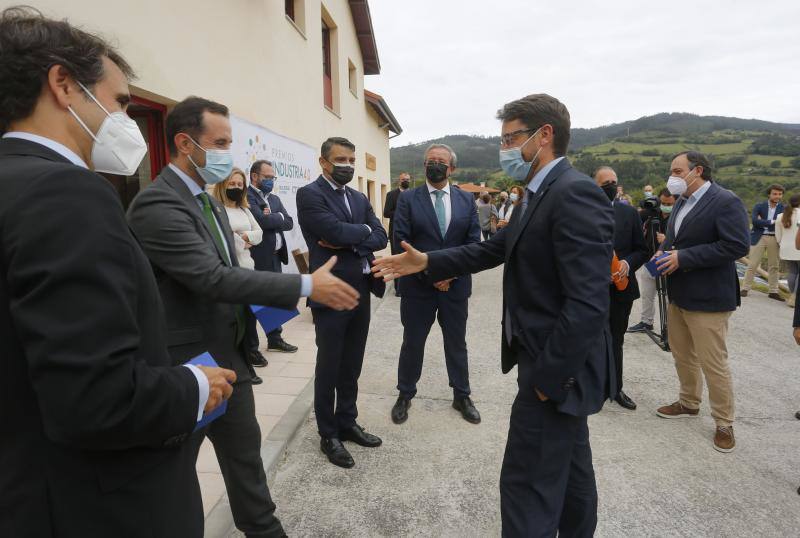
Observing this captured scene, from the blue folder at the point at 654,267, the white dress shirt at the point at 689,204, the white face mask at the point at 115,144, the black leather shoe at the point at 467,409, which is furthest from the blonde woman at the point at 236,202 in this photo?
the white dress shirt at the point at 689,204

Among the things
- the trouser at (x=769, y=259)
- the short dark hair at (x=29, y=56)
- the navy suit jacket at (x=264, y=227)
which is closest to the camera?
the short dark hair at (x=29, y=56)

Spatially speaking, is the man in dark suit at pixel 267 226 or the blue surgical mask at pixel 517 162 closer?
the blue surgical mask at pixel 517 162

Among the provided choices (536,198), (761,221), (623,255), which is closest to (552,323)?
(536,198)

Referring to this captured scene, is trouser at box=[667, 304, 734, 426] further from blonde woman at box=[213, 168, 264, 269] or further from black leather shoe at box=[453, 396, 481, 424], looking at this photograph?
blonde woman at box=[213, 168, 264, 269]

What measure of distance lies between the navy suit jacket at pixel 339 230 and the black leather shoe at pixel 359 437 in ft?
3.47

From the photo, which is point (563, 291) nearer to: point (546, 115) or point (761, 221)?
point (546, 115)

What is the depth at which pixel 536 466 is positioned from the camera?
1936mm

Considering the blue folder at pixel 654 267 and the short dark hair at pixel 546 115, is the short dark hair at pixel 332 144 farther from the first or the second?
the blue folder at pixel 654 267

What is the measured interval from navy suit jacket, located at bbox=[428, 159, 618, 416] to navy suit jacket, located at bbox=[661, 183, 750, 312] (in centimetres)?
201

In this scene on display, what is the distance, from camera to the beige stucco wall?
159 inches

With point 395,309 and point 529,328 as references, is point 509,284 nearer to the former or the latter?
point 529,328

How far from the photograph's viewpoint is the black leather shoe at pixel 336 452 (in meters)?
3.18

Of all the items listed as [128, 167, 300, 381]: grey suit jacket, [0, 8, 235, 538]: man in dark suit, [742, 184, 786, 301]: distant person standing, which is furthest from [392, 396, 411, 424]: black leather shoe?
[742, 184, 786, 301]: distant person standing

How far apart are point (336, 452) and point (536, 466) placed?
1.73 m
